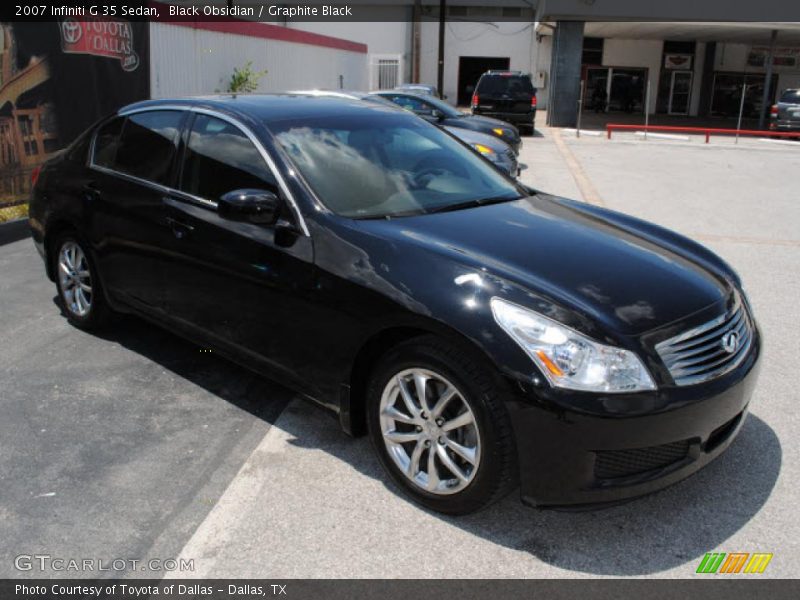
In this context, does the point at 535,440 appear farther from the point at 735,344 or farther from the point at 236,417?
the point at 236,417

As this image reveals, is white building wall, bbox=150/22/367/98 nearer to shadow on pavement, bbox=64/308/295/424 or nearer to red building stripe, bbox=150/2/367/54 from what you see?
red building stripe, bbox=150/2/367/54

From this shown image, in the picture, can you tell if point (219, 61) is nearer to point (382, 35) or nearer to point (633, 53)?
point (382, 35)

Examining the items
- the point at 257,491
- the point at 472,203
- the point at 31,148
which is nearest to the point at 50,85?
the point at 31,148

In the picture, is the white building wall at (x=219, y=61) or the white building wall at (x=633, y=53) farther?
the white building wall at (x=633, y=53)

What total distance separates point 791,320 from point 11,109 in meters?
8.65

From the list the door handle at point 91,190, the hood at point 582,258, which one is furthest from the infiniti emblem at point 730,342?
the door handle at point 91,190

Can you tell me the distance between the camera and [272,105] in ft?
13.7

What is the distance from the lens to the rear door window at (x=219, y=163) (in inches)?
147

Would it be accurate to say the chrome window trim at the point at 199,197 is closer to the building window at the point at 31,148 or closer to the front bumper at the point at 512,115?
the building window at the point at 31,148

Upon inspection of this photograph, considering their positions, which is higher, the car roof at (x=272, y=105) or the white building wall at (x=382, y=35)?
the white building wall at (x=382, y=35)

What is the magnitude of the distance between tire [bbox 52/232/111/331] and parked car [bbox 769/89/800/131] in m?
23.5

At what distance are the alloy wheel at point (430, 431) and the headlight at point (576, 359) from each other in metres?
0.34

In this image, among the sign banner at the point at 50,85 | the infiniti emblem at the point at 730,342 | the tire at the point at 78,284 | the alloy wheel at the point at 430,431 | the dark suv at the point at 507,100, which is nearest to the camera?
the alloy wheel at the point at 430,431
